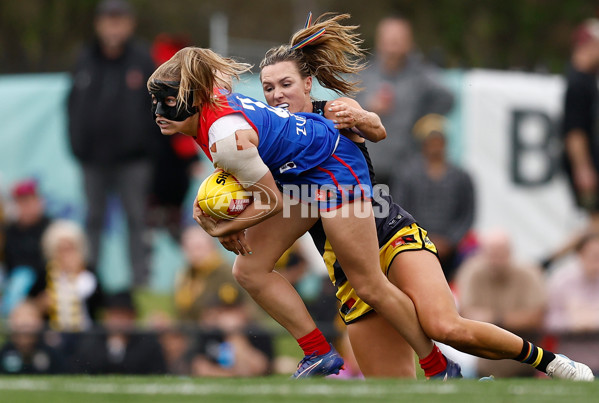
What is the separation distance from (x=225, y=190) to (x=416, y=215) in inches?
175

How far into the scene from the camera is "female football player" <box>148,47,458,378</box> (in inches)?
215

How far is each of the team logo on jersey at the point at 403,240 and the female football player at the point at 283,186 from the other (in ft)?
0.91

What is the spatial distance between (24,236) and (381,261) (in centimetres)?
556

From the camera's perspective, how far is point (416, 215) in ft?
32.3

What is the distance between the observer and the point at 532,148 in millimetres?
11641

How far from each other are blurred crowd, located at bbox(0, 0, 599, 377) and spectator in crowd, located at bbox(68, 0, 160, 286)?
0.01 m

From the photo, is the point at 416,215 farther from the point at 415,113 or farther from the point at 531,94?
the point at 531,94

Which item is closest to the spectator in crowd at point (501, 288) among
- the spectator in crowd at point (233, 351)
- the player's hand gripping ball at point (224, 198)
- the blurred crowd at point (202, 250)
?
the blurred crowd at point (202, 250)

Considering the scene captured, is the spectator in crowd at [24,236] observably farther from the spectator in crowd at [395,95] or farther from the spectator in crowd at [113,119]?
the spectator in crowd at [395,95]

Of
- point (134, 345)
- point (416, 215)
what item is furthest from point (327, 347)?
point (416, 215)

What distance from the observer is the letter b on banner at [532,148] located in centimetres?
1164

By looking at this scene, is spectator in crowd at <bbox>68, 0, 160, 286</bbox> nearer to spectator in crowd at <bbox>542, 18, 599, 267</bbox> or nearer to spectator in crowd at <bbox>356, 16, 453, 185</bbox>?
spectator in crowd at <bbox>356, 16, 453, 185</bbox>

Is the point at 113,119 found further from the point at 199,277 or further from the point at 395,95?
the point at 395,95

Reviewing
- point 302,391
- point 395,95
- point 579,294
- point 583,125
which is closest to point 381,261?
point 302,391
